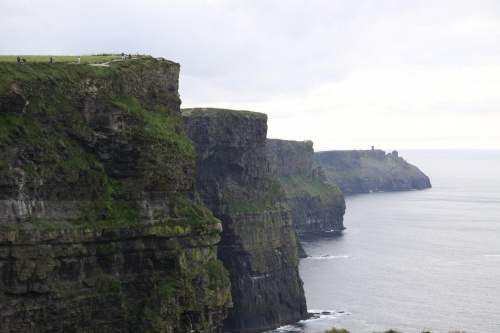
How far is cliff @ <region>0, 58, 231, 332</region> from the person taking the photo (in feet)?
215

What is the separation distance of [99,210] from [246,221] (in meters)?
69.4

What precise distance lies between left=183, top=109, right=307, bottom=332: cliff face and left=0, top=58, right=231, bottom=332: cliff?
53.7 m

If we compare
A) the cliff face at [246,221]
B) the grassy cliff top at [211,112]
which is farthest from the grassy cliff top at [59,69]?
the grassy cliff top at [211,112]

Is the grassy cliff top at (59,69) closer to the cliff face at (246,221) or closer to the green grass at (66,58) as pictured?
the green grass at (66,58)

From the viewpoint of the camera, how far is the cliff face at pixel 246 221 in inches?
5335

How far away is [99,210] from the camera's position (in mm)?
72938

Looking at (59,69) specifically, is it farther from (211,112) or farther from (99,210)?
(211,112)

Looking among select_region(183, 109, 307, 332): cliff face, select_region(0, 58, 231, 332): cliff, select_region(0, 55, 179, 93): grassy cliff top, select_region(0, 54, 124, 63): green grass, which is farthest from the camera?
select_region(183, 109, 307, 332): cliff face

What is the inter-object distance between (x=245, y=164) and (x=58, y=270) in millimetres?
80173

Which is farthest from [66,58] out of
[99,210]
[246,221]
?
[246,221]

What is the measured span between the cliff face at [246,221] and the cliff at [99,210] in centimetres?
5372

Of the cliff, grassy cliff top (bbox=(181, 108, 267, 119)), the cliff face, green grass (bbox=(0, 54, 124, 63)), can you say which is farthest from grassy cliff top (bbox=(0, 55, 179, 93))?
grassy cliff top (bbox=(181, 108, 267, 119))

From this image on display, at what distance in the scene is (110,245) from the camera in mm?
72625

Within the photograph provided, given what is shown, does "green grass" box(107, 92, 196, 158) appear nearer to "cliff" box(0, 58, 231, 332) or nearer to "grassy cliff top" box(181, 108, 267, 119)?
"cliff" box(0, 58, 231, 332)
